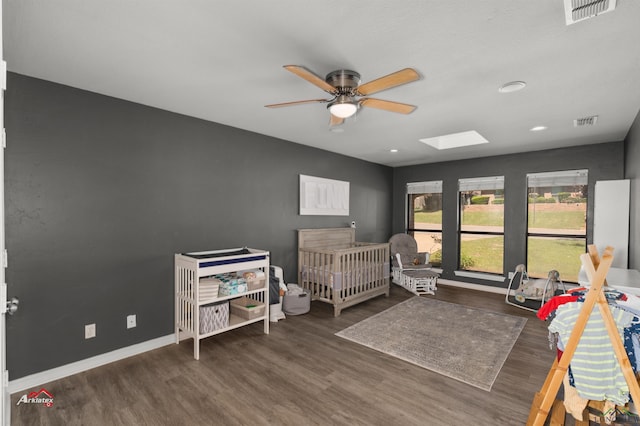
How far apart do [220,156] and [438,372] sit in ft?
10.0

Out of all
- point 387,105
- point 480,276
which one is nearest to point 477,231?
point 480,276

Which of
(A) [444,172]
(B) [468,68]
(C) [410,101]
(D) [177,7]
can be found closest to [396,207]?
(A) [444,172]

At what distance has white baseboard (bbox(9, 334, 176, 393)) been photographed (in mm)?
2287

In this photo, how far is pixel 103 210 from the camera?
2666 millimetres

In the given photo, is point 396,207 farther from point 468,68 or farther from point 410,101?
point 468,68

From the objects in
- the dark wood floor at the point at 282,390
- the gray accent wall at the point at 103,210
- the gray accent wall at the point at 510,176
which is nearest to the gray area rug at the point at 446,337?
the dark wood floor at the point at 282,390

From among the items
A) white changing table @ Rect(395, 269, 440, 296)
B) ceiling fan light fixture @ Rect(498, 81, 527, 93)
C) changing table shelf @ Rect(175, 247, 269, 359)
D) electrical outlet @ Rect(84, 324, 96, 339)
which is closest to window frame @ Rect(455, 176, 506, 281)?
white changing table @ Rect(395, 269, 440, 296)

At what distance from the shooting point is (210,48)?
1.94 metres

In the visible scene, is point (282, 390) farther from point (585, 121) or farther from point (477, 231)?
point (477, 231)

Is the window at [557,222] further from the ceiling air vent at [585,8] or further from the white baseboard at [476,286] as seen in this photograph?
the ceiling air vent at [585,8]

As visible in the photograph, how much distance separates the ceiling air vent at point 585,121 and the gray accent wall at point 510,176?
52.4 inches

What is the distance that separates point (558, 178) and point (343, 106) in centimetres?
422

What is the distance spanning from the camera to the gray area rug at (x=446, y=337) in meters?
2.63

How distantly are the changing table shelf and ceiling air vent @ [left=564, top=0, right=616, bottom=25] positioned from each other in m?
2.90
